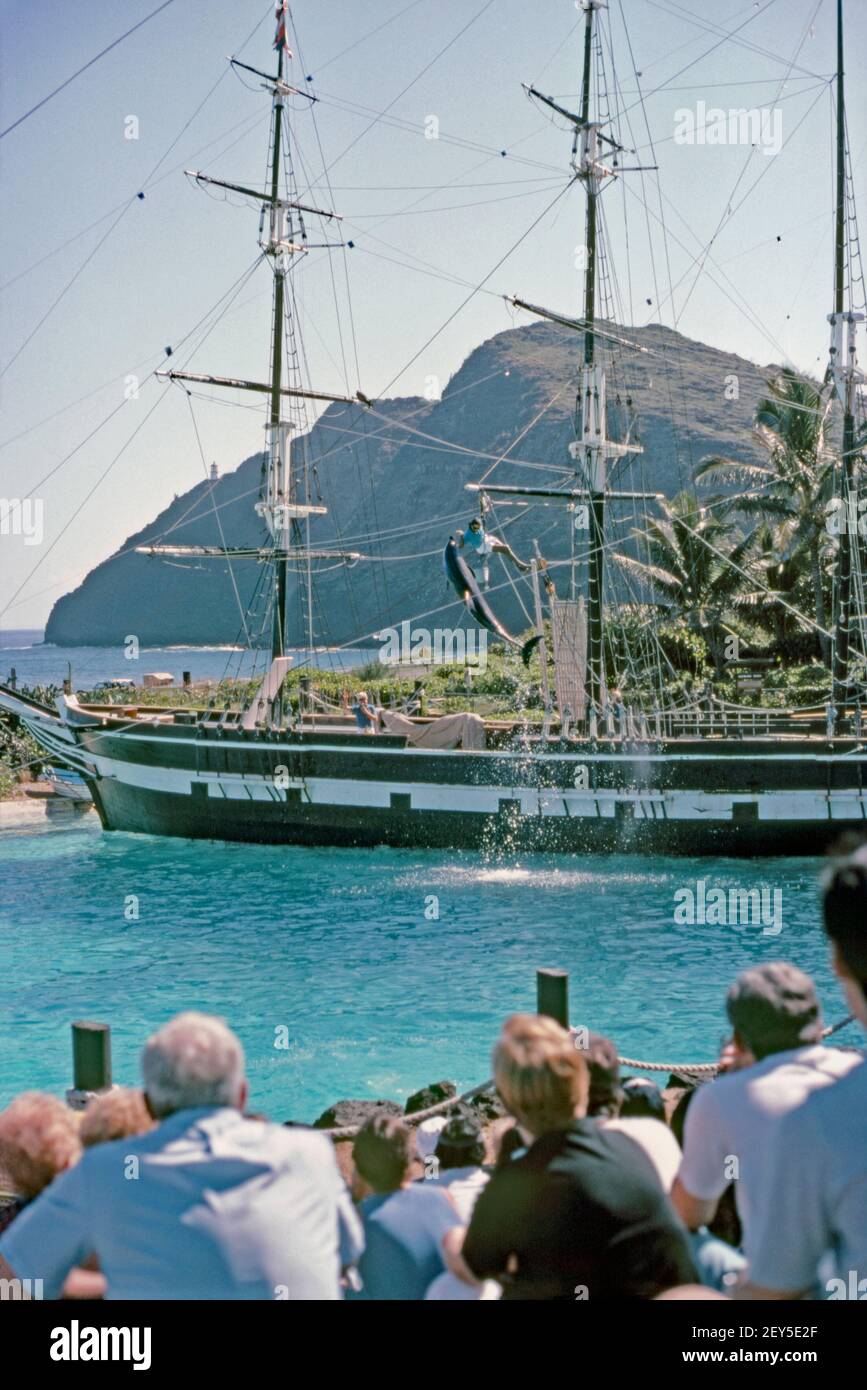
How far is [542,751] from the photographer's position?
26.5 m

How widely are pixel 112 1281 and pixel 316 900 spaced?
1954 centimetres

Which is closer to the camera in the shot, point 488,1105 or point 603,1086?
point 603,1086

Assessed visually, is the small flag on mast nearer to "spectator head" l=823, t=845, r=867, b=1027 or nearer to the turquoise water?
the turquoise water

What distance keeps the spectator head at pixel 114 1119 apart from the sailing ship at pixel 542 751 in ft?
69.9

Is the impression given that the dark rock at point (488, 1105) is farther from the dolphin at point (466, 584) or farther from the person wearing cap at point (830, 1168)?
the dolphin at point (466, 584)

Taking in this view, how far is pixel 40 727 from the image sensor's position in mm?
33094

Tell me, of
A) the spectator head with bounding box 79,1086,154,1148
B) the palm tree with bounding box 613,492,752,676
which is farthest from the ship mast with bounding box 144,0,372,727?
the spectator head with bounding box 79,1086,154,1148

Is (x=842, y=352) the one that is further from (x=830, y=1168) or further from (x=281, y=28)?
(x=830, y=1168)

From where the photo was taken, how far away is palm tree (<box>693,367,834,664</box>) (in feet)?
126

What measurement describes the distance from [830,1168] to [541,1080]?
91 centimetres

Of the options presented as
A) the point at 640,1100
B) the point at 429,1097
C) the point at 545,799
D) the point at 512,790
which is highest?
the point at 640,1100

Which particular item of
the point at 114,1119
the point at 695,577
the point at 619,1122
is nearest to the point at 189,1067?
the point at 114,1119
